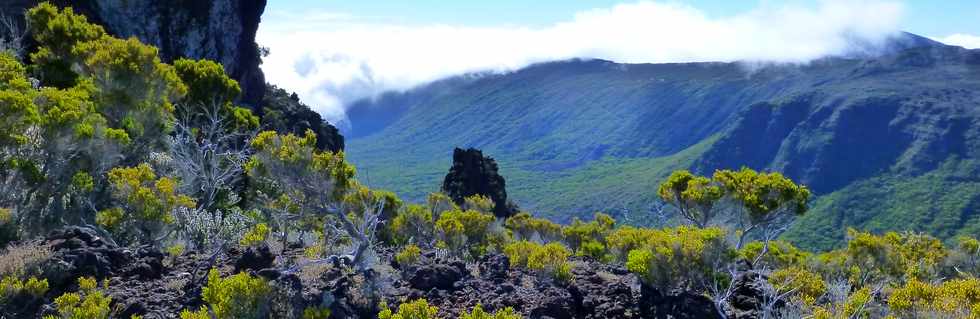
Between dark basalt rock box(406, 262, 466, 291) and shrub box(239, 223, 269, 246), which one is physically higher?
shrub box(239, 223, 269, 246)

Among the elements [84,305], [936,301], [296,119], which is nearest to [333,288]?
[84,305]

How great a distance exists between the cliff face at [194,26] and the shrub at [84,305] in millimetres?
25769

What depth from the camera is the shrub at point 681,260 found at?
39.9ft

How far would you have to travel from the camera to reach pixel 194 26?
3641 cm

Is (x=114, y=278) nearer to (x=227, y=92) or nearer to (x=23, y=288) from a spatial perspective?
(x=23, y=288)

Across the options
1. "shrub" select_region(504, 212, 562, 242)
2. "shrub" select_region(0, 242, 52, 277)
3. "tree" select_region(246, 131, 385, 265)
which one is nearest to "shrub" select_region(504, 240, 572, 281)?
"tree" select_region(246, 131, 385, 265)

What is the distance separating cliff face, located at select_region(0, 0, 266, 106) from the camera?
32562 mm

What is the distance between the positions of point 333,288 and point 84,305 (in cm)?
310

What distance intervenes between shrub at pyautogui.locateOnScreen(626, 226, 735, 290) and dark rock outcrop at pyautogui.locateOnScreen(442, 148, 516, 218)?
104 ft

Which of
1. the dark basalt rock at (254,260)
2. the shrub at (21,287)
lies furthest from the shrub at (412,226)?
the shrub at (21,287)

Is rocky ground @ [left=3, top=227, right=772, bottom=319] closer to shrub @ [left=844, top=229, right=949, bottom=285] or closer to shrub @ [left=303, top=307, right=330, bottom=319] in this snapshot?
shrub @ [left=303, top=307, right=330, bottom=319]

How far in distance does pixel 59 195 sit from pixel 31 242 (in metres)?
2.61

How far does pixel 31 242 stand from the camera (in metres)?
9.95

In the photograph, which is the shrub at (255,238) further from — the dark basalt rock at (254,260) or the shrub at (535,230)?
the shrub at (535,230)
